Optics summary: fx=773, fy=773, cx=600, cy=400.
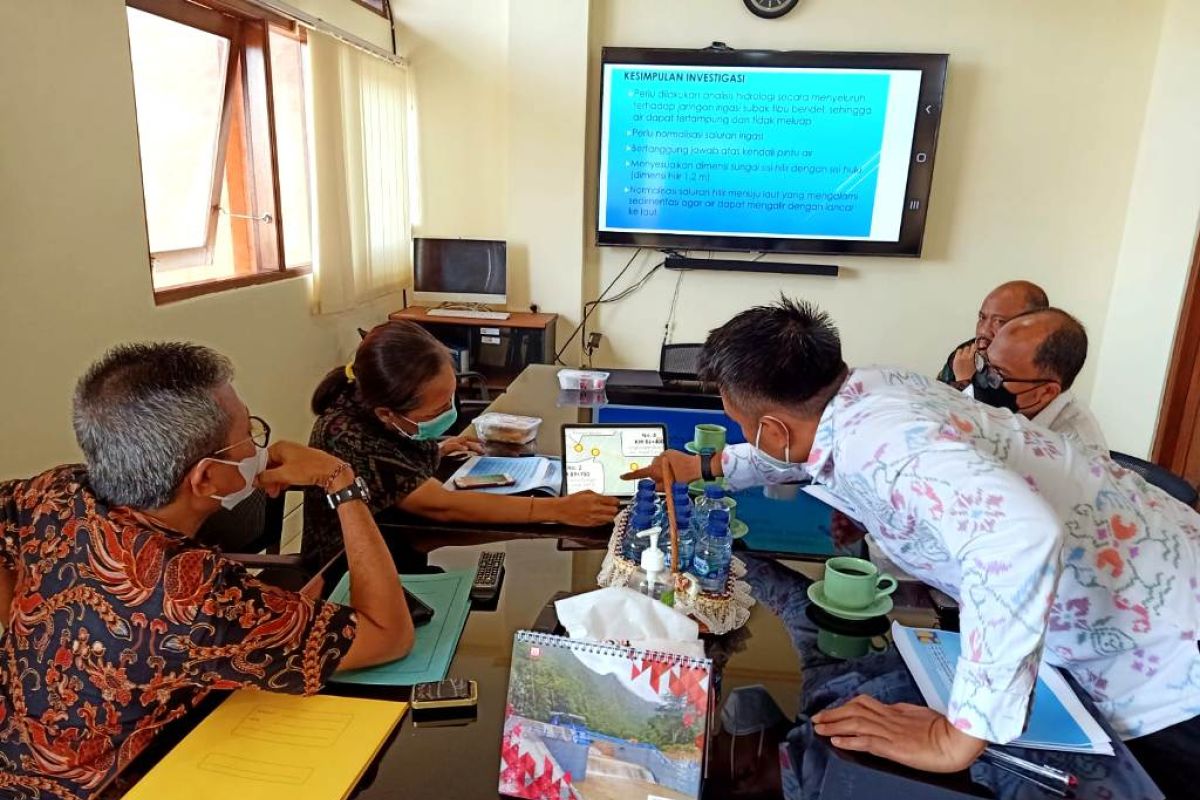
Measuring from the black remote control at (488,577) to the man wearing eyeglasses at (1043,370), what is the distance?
47.7 inches

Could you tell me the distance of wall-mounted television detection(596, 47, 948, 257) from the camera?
393cm

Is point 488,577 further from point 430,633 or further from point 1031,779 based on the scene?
point 1031,779

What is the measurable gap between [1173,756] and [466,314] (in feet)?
12.1

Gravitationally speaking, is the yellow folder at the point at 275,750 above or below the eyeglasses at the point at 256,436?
below

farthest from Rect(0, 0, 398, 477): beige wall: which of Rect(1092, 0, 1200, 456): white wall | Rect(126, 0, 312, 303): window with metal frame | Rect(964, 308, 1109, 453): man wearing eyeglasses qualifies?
Rect(1092, 0, 1200, 456): white wall

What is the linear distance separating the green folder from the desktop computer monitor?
3184 millimetres

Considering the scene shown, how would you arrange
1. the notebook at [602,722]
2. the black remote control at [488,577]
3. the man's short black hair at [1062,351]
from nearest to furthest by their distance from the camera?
A: the notebook at [602,722] < the black remote control at [488,577] < the man's short black hair at [1062,351]

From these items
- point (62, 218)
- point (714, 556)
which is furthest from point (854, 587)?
point (62, 218)

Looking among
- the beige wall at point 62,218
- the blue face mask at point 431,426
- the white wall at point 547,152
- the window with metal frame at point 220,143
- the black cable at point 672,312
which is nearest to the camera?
the blue face mask at point 431,426

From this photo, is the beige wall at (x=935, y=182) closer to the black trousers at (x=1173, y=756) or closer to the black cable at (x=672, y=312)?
the black cable at (x=672, y=312)

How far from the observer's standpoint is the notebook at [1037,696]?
2.91 ft

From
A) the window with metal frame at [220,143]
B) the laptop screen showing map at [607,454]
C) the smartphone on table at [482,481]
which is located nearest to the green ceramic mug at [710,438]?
the laptop screen showing map at [607,454]

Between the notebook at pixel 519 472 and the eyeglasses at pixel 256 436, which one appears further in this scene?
the notebook at pixel 519 472

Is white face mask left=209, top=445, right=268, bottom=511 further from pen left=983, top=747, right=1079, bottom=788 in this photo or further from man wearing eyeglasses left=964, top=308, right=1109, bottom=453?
man wearing eyeglasses left=964, top=308, right=1109, bottom=453
